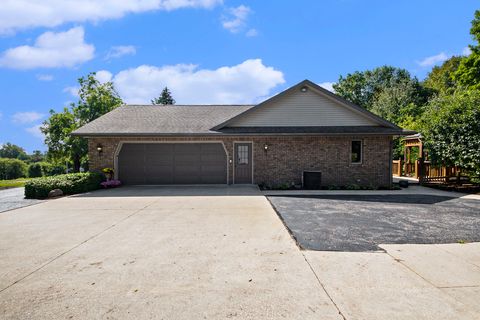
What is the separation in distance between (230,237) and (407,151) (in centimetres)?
1963

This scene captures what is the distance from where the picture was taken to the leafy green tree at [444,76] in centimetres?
3845

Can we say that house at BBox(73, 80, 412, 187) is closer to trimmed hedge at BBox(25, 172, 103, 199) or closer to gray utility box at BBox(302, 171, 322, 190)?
gray utility box at BBox(302, 171, 322, 190)

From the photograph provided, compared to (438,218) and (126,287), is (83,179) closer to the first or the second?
(126,287)

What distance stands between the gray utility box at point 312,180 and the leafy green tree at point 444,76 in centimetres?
3488

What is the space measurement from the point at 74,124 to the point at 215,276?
26.9 meters

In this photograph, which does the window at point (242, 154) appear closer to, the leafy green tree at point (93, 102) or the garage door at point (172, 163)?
the garage door at point (172, 163)

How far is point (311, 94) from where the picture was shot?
1425 centimetres

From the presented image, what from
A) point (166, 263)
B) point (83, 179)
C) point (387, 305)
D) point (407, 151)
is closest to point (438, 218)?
point (387, 305)

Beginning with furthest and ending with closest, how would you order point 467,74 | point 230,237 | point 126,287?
point 467,74 → point 230,237 → point 126,287

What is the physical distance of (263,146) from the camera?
13.8 m

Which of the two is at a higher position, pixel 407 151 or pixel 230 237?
pixel 407 151

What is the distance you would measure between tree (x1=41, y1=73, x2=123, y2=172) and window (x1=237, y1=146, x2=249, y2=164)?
54.6 feet

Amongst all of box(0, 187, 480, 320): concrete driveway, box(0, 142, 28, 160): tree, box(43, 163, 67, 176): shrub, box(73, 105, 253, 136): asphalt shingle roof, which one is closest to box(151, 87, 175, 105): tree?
box(43, 163, 67, 176): shrub

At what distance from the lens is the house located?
44.7 feet
